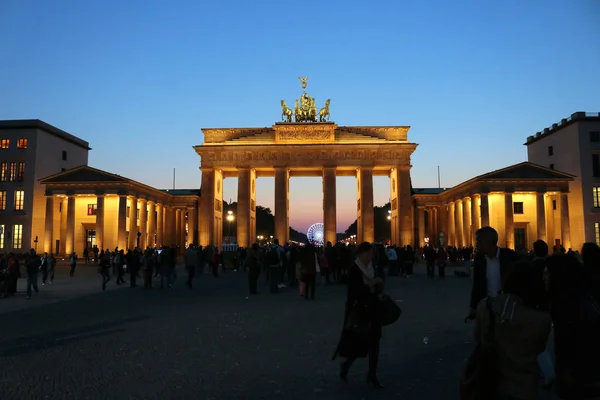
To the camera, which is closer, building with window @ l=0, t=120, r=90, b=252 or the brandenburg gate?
building with window @ l=0, t=120, r=90, b=252

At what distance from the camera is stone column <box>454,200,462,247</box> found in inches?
2435

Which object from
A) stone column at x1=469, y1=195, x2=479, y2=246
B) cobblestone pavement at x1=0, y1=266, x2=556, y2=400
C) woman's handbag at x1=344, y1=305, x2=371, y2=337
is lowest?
cobblestone pavement at x1=0, y1=266, x2=556, y2=400

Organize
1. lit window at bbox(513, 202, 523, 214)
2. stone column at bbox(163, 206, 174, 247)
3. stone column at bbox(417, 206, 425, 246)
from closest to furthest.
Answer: lit window at bbox(513, 202, 523, 214) < stone column at bbox(417, 206, 425, 246) < stone column at bbox(163, 206, 174, 247)

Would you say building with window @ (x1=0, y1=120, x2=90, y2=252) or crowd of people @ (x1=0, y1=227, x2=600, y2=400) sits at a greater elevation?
building with window @ (x1=0, y1=120, x2=90, y2=252)

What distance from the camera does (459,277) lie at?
2923cm

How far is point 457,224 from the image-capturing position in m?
63.2

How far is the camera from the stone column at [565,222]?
5425 cm

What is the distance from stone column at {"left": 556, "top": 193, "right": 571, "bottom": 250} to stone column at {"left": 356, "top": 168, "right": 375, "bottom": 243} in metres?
21.0

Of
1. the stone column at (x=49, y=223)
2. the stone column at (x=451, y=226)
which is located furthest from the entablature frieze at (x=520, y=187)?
the stone column at (x=49, y=223)

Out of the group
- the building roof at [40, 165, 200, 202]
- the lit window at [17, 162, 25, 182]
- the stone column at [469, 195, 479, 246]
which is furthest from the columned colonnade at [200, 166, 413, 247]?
the lit window at [17, 162, 25, 182]

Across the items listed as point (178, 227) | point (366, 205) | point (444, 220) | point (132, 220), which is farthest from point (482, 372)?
point (178, 227)

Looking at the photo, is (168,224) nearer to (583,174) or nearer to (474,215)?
(474,215)

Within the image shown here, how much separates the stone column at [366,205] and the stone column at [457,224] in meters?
10.7

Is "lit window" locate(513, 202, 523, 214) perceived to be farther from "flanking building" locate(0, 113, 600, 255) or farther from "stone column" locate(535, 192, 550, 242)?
"stone column" locate(535, 192, 550, 242)
